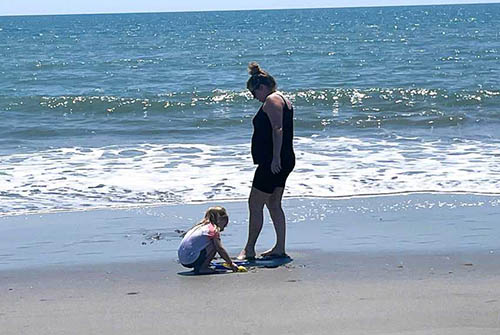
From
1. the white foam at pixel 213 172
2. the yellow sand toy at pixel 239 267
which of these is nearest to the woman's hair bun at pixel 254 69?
the yellow sand toy at pixel 239 267

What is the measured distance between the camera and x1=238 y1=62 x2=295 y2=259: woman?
7.06 metres

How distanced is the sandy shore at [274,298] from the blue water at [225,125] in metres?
3.15

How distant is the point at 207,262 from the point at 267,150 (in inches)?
37.1

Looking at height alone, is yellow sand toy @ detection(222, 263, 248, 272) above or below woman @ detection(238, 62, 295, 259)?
below

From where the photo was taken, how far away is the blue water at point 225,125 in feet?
35.3

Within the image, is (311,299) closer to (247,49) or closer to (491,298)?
(491,298)

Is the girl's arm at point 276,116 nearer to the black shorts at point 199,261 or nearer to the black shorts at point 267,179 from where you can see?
the black shorts at point 267,179

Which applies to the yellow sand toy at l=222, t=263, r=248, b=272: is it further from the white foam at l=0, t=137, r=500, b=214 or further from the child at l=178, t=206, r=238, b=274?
the white foam at l=0, t=137, r=500, b=214

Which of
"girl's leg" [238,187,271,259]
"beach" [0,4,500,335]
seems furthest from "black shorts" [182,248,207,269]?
"girl's leg" [238,187,271,259]

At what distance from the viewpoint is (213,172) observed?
1162cm

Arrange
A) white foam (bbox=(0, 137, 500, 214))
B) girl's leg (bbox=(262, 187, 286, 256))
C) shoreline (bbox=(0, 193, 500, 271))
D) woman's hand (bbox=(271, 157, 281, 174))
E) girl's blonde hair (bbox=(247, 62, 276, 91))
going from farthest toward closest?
1. white foam (bbox=(0, 137, 500, 214))
2. shoreline (bbox=(0, 193, 500, 271))
3. girl's leg (bbox=(262, 187, 286, 256))
4. woman's hand (bbox=(271, 157, 281, 174))
5. girl's blonde hair (bbox=(247, 62, 276, 91))

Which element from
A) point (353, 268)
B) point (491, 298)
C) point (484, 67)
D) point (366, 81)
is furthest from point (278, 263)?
point (484, 67)

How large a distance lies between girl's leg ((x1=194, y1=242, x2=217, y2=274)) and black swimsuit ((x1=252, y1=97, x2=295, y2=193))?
0.70 metres

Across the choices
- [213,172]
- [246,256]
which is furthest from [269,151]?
[213,172]
